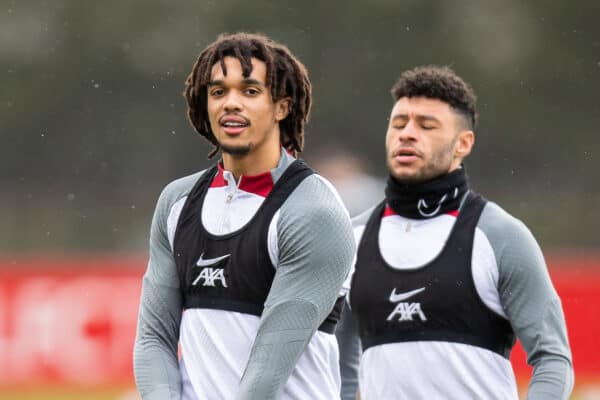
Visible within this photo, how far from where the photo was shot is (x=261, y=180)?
4.29 meters

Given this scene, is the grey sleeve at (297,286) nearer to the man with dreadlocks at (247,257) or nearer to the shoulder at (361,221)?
the man with dreadlocks at (247,257)

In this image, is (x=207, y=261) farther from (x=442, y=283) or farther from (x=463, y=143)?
(x=463, y=143)

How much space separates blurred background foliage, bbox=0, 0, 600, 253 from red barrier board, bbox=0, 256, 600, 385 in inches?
178

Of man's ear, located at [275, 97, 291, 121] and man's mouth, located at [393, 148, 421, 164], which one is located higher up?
man's ear, located at [275, 97, 291, 121]

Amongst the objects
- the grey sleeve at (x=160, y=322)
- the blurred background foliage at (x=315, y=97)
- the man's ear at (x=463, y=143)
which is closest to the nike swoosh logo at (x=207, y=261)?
the grey sleeve at (x=160, y=322)

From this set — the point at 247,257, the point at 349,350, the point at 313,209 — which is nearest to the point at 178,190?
the point at 247,257

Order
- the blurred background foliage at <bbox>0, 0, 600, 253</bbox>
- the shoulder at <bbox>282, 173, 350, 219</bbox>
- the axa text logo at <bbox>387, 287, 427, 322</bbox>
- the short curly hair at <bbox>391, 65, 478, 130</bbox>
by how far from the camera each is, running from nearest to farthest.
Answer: the shoulder at <bbox>282, 173, 350, 219</bbox>
the axa text logo at <bbox>387, 287, 427, 322</bbox>
the short curly hair at <bbox>391, 65, 478, 130</bbox>
the blurred background foliage at <bbox>0, 0, 600, 253</bbox>

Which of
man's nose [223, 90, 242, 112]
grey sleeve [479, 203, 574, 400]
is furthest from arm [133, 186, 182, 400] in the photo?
grey sleeve [479, 203, 574, 400]

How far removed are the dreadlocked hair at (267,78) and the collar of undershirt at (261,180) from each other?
0.48 ft

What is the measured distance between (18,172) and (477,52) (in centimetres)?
840

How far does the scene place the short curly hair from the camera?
525cm

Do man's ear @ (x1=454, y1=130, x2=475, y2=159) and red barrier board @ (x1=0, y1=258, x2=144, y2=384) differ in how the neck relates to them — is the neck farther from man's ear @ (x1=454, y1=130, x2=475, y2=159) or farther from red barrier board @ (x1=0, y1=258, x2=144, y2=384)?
red barrier board @ (x1=0, y1=258, x2=144, y2=384)

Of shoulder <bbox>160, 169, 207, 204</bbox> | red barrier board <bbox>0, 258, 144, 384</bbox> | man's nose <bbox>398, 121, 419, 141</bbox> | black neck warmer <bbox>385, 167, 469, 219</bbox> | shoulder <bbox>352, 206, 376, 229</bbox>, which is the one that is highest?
man's nose <bbox>398, 121, 419, 141</bbox>

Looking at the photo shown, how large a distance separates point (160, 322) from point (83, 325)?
7.82m
